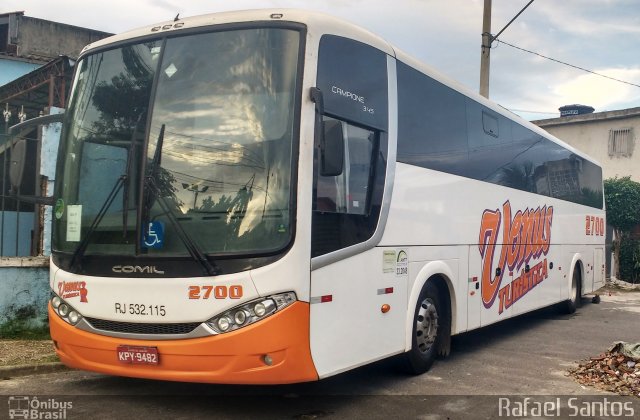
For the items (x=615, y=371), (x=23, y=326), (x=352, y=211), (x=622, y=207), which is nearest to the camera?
(x=352, y=211)

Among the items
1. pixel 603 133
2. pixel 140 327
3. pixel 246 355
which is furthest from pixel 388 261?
pixel 603 133

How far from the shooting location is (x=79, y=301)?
18.3ft

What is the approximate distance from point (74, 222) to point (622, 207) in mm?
19339

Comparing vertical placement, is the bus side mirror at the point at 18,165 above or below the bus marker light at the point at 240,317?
above

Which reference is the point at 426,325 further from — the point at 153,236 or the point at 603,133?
the point at 603,133

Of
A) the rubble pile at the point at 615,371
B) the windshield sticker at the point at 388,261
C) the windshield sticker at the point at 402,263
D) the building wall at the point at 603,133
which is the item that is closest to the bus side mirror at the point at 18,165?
the windshield sticker at the point at 388,261

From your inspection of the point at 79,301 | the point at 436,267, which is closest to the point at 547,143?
the point at 436,267

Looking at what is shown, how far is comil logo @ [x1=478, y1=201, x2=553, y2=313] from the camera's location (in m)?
9.02

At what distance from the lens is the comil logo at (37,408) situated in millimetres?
5566

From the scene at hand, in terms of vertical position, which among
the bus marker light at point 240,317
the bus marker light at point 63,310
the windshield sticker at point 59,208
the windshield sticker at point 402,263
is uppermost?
the windshield sticker at point 59,208

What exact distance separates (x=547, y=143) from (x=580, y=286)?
372 centimetres

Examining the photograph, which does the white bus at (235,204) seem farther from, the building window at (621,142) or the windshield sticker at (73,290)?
the building window at (621,142)

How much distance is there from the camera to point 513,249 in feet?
32.8

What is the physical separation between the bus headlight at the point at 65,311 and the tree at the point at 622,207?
19.3 meters
